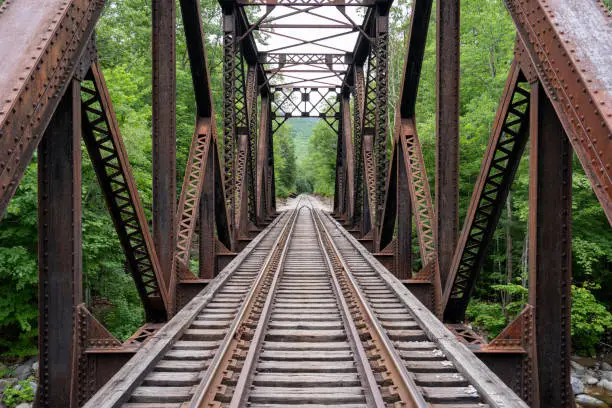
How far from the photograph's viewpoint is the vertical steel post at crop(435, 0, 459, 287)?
648cm

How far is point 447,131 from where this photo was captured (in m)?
6.53

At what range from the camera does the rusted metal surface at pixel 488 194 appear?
14.9 feet

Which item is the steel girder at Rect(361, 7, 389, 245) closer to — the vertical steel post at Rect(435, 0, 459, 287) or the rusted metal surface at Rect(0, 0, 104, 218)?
the vertical steel post at Rect(435, 0, 459, 287)

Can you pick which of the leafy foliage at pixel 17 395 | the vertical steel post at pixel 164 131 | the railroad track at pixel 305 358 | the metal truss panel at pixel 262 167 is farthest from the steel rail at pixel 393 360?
the metal truss panel at pixel 262 167

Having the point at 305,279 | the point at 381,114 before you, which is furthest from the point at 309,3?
the point at 305,279

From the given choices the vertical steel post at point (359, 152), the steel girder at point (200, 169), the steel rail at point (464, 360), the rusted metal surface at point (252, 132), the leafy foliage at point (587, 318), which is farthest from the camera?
the rusted metal surface at point (252, 132)

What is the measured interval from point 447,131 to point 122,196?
169 inches

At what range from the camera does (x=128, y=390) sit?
3883 millimetres

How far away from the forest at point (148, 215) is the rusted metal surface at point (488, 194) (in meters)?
6.84

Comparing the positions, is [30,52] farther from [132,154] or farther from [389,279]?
[132,154]

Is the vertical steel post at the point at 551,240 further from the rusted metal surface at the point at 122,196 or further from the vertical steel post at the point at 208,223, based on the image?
the vertical steel post at the point at 208,223

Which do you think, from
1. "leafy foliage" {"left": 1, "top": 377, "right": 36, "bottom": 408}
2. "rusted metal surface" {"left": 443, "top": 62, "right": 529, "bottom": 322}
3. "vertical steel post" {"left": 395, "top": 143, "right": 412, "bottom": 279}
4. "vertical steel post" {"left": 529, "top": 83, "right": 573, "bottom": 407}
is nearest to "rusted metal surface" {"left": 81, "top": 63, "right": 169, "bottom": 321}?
"rusted metal surface" {"left": 443, "top": 62, "right": 529, "bottom": 322}

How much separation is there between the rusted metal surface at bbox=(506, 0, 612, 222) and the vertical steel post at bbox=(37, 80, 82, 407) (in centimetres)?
375

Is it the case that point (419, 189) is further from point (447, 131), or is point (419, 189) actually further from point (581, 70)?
point (581, 70)
